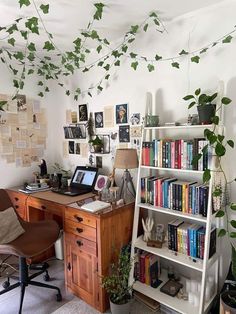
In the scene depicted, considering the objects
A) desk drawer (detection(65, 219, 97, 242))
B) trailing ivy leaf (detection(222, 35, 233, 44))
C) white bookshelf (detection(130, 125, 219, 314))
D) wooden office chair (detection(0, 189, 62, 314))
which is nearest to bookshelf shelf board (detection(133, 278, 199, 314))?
white bookshelf (detection(130, 125, 219, 314))

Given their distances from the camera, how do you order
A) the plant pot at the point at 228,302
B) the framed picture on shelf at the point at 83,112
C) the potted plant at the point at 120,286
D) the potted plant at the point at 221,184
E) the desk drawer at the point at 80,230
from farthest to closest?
1. the framed picture on shelf at the point at 83,112
2. the desk drawer at the point at 80,230
3. the potted plant at the point at 120,286
4. the potted plant at the point at 221,184
5. the plant pot at the point at 228,302

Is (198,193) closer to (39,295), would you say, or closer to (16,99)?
(39,295)

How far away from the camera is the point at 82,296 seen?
6.72 feet

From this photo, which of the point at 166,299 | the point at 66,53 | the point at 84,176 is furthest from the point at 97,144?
the point at 166,299

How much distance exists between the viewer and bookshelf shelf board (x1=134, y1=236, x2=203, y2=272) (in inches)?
66.8

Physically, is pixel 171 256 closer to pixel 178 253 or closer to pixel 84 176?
pixel 178 253

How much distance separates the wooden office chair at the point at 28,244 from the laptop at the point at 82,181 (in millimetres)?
361

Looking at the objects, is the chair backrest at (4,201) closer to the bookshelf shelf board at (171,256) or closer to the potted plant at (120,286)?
the potted plant at (120,286)

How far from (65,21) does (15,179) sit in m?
1.77

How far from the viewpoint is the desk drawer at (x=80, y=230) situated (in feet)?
6.17

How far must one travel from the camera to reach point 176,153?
1.83 meters

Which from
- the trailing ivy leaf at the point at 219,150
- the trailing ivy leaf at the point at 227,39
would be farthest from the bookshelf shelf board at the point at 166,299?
the trailing ivy leaf at the point at 227,39

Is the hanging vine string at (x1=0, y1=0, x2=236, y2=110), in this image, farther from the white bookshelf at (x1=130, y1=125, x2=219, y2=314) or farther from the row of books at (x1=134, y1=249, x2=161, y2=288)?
the row of books at (x1=134, y1=249, x2=161, y2=288)

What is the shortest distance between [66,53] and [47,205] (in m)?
1.57
